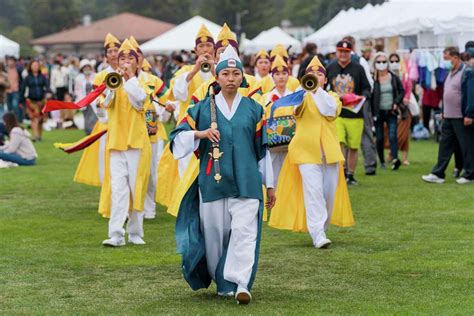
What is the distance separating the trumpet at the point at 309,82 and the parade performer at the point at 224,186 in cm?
216

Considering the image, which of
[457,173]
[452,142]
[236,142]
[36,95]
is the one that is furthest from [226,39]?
[36,95]

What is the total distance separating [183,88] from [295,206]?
2.02 metres

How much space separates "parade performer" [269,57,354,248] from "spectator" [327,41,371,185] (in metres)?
4.55

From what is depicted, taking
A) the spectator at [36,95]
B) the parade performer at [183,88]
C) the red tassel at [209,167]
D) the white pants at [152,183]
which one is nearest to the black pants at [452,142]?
the white pants at [152,183]

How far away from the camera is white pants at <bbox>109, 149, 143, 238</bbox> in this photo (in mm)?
12062

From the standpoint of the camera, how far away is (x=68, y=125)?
3497cm

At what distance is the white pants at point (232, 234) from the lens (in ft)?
29.6

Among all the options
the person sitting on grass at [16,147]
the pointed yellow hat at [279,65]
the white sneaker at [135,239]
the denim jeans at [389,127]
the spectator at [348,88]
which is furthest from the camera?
the person sitting on grass at [16,147]

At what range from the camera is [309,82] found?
11.4 m

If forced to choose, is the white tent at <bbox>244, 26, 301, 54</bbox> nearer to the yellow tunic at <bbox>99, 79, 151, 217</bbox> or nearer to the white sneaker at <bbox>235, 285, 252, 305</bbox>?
the yellow tunic at <bbox>99, 79, 151, 217</bbox>

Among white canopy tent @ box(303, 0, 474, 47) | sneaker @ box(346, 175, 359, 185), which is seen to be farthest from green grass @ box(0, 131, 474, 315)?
white canopy tent @ box(303, 0, 474, 47)

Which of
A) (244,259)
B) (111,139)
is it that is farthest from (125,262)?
(244,259)

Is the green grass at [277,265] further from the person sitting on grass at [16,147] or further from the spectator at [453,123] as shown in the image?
the person sitting on grass at [16,147]

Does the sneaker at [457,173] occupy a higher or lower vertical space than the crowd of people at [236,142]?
lower
